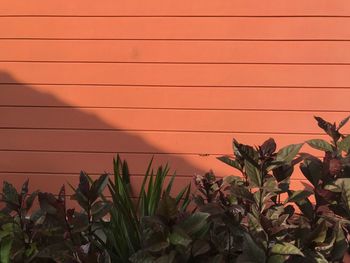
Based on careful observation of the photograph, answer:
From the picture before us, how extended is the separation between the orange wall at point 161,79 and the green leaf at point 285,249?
4.95 feet

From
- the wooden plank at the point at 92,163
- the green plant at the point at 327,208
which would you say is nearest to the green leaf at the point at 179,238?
the green plant at the point at 327,208

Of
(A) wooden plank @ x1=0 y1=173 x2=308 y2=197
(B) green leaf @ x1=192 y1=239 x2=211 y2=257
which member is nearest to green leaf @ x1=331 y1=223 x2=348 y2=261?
(B) green leaf @ x1=192 y1=239 x2=211 y2=257

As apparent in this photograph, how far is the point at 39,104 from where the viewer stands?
12.3 ft

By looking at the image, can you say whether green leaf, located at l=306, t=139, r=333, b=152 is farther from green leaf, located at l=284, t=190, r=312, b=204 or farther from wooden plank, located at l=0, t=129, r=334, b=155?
wooden plank, located at l=0, t=129, r=334, b=155

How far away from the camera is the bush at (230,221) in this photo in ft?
7.43

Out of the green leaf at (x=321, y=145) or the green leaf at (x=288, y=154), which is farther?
the green leaf at (x=321, y=145)

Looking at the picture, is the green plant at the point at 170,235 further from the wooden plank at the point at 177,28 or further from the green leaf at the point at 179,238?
the wooden plank at the point at 177,28

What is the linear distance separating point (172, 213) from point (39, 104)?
1859mm

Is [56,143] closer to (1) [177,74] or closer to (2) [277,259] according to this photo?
(1) [177,74]

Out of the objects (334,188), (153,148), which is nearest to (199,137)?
(153,148)

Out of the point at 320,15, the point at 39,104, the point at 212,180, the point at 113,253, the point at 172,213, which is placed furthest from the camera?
the point at 39,104

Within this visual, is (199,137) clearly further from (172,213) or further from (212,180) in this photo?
(172,213)

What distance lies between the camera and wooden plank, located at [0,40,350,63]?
11.6 feet

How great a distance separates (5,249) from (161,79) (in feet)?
5.50
